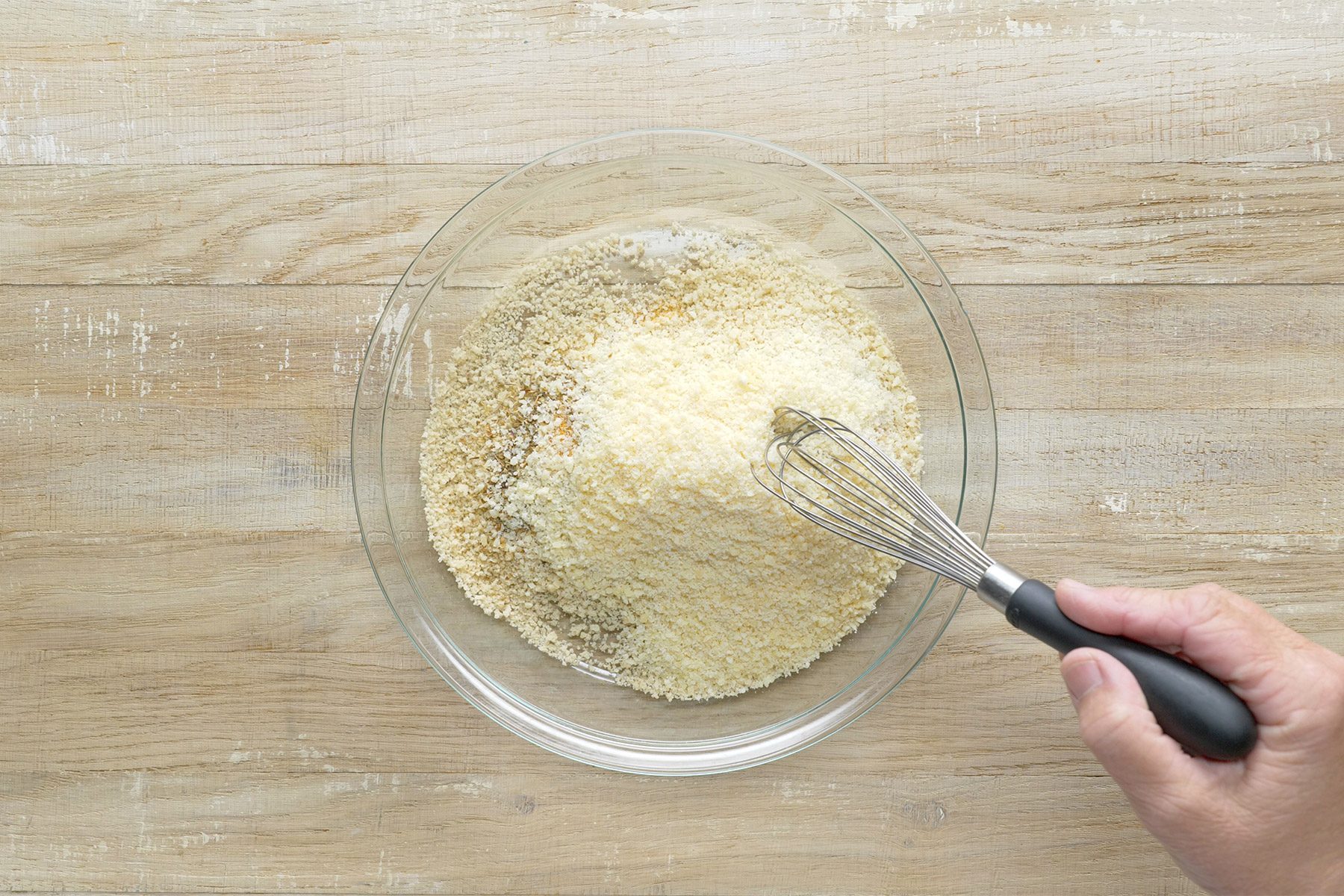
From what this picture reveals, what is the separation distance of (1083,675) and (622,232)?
0.71 metres

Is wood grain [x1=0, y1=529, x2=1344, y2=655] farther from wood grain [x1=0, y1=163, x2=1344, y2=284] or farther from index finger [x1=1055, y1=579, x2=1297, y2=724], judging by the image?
wood grain [x1=0, y1=163, x2=1344, y2=284]

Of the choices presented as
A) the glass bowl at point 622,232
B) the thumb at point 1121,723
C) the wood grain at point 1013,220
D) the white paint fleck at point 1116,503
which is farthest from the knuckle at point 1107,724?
the wood grain at point 1013,220

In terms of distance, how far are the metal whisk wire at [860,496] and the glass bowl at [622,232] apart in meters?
0.12

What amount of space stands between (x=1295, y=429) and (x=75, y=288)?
1.58 m

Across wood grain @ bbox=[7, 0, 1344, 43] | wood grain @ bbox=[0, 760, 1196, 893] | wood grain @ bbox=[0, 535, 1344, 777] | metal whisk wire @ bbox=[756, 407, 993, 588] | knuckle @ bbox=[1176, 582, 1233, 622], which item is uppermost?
wood grain @ bbox=[7, 0, 1344, 43]

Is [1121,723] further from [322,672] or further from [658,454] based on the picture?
[322,672]

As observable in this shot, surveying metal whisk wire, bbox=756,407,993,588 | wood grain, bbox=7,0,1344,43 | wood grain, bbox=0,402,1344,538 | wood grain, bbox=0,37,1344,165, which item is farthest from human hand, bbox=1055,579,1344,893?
wood grain, bbox=7,0,1344,43

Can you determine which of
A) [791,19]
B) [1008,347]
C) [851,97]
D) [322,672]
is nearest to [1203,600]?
[1008,347]

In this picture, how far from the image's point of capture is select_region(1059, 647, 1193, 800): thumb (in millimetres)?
818

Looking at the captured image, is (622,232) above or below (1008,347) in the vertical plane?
above

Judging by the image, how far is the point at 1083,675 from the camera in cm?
83

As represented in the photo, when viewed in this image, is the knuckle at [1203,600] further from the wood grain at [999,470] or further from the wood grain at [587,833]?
the wood grain at [587,833]

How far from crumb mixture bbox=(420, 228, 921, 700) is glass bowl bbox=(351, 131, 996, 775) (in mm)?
31

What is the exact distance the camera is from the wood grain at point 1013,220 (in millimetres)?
1103
